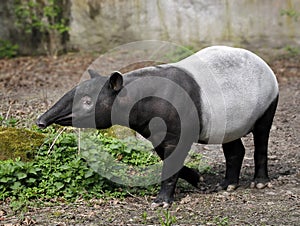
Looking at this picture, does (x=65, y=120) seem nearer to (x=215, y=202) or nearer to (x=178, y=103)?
(x=178, y=103)

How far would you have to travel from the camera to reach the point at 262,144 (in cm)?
599

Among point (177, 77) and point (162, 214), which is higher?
point (177, 77)

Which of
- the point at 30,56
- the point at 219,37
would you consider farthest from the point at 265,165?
the point at 30,56

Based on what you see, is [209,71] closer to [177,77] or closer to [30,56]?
[177,77]

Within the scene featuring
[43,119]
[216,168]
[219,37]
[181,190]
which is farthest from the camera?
[219,37]

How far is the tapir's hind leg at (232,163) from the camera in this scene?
595 cm

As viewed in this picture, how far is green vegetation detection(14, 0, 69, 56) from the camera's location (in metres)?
13.8

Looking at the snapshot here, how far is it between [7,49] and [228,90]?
950 centimetres

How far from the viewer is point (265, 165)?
604cm

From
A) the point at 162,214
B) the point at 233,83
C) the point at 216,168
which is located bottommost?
the point at 216,168

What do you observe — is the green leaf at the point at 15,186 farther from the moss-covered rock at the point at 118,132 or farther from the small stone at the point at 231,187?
the small stone at the point at 231,187

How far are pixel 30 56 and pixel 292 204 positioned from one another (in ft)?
33.0

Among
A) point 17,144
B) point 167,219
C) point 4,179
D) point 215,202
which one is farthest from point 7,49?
point 167,219

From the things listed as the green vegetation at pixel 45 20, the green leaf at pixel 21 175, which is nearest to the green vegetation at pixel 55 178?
the green leaf at pixel 21 175
